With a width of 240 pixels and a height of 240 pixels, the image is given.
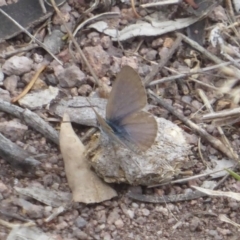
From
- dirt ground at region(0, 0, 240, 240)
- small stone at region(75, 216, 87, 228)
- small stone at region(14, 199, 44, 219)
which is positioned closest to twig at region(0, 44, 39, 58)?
dirt ground at region(0, 0, 240, 240)

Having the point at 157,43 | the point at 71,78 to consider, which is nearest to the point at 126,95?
the point at 71,78

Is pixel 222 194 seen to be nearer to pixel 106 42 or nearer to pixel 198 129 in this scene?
pixel 198 129

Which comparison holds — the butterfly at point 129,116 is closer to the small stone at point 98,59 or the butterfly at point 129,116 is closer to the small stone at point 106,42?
the small stone at point 98,59

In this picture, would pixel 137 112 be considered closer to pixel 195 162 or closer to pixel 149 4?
pixel 195 162

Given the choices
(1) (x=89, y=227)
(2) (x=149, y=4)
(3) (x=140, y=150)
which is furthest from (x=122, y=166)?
(2) (x=149, y=4)

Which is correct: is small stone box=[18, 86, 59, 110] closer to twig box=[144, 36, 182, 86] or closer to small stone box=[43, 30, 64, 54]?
small stone box=[43, 30, 64, 54]
